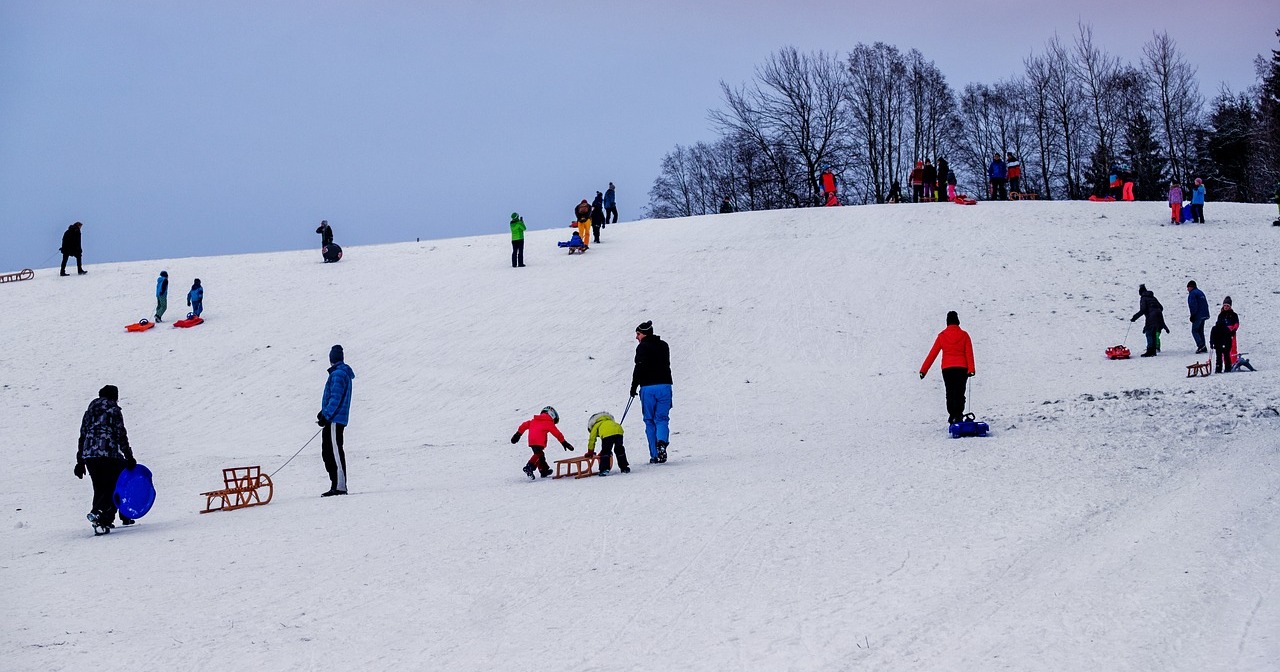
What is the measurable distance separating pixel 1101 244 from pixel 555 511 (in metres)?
24.8

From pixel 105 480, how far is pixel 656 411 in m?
6.13

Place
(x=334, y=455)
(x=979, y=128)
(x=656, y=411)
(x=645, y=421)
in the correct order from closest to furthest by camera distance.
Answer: (x=334, y=455) < (x=645, y=421) < (x=656, y=411) < (x=979, y=128)

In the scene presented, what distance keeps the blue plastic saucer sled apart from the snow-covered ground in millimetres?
397

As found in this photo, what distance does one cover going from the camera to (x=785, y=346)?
21.9m

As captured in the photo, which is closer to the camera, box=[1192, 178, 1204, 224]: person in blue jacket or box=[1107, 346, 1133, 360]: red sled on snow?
box=[1107, 346, 1133, 360]: red sled on snow

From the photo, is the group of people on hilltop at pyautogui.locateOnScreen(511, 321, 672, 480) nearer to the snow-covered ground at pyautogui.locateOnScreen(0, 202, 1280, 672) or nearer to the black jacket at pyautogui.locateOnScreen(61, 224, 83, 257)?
the snow-covered ground at pyautogui.locateOnScreen(0, 202, 1280, 672)

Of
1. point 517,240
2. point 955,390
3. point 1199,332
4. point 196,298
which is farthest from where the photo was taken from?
point 517,240

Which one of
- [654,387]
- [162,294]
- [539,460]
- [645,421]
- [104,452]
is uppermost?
[162,294]

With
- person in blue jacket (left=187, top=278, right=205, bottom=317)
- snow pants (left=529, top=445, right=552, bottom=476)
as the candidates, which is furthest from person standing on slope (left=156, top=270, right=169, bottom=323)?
snow pants (left=529, top=445, right=552, bottom=476)

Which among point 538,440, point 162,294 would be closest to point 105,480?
point 538,440

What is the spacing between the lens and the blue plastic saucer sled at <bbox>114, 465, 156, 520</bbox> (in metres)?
9.96

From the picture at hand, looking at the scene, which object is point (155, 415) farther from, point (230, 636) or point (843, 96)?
point (843, 96)

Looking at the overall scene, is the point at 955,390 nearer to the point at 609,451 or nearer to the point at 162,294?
the point at 609,451

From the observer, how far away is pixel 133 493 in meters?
10.1
